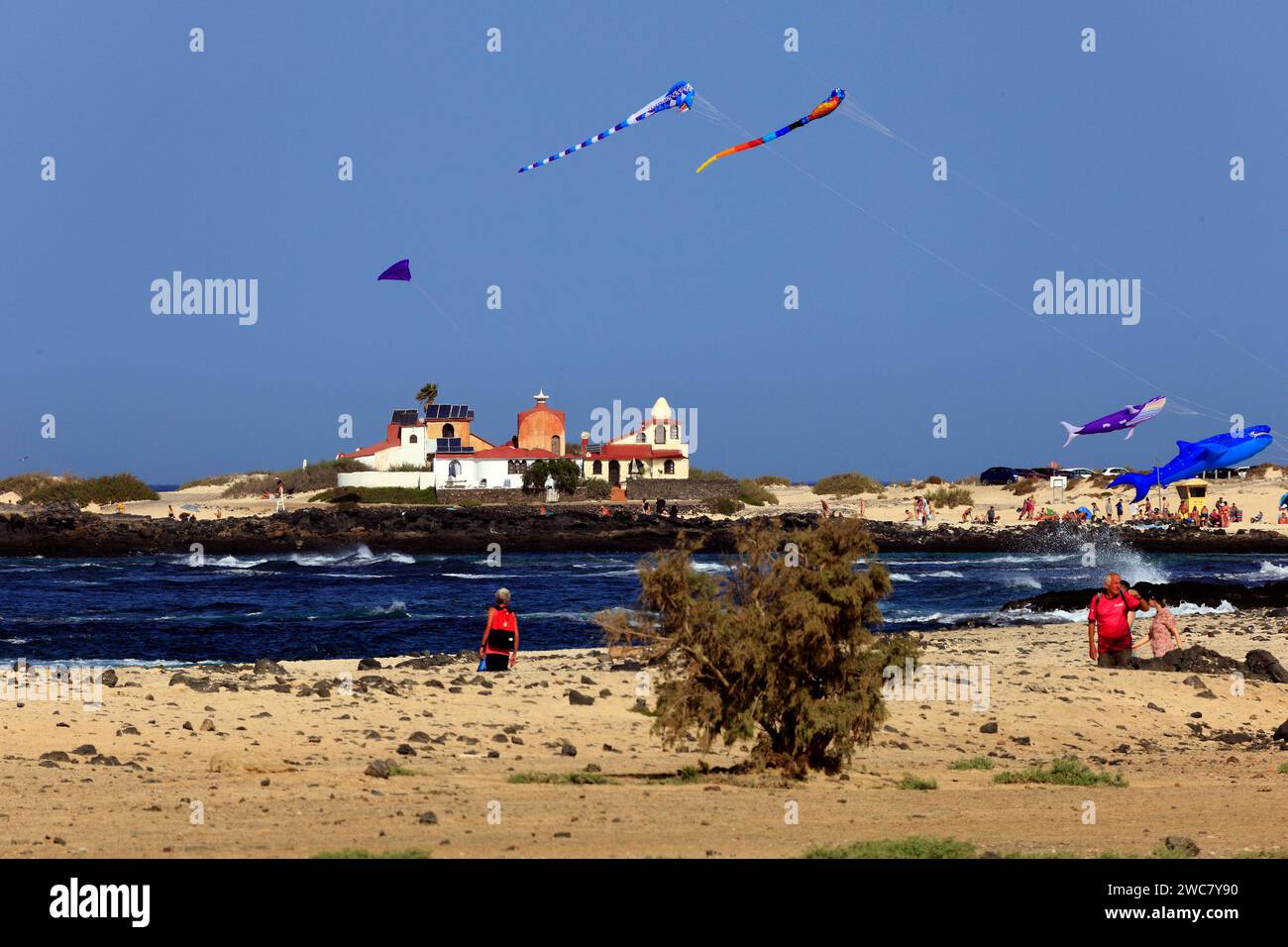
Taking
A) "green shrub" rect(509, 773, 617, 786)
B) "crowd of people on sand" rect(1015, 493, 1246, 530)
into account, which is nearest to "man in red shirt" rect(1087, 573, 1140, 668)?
"green shrub" rect(509, 773, 617, 786)

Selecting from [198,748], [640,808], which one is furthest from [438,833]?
[198,748]

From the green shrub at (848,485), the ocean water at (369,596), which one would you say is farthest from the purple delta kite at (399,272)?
the green shrub at (848,485)

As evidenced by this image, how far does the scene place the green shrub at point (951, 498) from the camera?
8231 cm

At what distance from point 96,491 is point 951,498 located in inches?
1925

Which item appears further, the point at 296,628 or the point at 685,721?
the point at 296,628

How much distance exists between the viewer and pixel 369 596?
38812 millimetres

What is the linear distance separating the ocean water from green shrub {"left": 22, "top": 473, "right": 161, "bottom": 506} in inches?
1326

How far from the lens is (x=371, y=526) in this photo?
6931 cm

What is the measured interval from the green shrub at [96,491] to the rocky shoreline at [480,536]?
17294mm

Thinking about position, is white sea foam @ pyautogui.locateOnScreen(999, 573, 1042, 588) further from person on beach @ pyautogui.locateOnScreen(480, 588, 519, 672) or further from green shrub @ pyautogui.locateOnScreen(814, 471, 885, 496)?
green shrub @ pyautogui.locateOnScreen(814, 471, 885, 496)

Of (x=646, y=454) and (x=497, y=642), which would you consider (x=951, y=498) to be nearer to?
(x=646, y=454)

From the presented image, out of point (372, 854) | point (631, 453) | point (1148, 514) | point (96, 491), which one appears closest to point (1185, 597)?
point (372, 854)

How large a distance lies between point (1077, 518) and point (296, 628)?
159 feet
